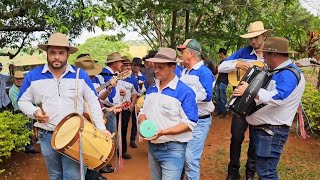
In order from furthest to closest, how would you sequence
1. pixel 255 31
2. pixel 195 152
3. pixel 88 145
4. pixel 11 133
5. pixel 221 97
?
pixel 221 97 → pixel 11 133 → pixel 255 31 → pixel 195 152 → pixel 88 145

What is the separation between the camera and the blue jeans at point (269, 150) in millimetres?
3930

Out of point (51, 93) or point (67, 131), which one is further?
point (51, 93)

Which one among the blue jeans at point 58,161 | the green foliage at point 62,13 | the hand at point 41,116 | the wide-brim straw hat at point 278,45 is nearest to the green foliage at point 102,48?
the green foliage at point 62,13

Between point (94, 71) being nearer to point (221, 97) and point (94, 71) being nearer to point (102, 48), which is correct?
point (221, 97)

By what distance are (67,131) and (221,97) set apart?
7.57 m

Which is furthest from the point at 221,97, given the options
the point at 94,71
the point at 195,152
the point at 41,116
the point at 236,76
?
the point at 41,116

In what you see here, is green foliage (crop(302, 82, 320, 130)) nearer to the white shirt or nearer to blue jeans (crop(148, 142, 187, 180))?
blue jeans (crop(148, 142, 187, 180))

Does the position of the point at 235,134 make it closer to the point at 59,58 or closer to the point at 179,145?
the point at 179,145

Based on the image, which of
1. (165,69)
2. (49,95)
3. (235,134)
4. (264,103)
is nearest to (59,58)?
(49,95)

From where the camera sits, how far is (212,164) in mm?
6422

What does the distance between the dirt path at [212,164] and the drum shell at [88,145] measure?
235 cm

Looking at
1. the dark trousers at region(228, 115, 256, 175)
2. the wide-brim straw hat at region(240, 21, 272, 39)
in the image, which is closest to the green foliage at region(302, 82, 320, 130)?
the dark trousers at region(228, 115, 256, 175)

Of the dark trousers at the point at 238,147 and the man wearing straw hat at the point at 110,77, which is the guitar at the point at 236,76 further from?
the man wearing straw hat at the point at 110,77

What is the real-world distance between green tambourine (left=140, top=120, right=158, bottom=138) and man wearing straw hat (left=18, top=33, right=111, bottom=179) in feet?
2.08
